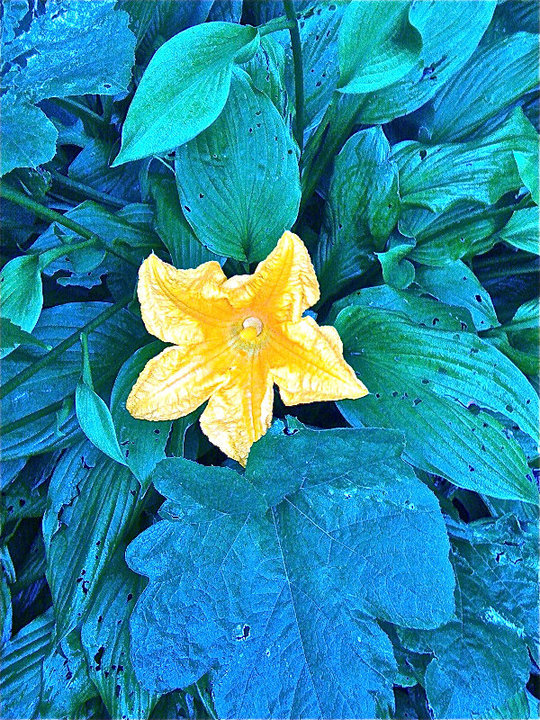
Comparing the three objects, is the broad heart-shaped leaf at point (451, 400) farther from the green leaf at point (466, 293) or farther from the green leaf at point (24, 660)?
the green leaf at point (24, 660)

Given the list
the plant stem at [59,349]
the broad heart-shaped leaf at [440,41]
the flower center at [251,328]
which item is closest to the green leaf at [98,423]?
the plant stem at [59,349]

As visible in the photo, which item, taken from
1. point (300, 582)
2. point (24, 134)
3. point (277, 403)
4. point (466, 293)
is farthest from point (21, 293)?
point (466, 293)

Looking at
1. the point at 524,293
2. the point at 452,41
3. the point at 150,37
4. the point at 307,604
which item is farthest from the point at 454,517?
the point at 150,37

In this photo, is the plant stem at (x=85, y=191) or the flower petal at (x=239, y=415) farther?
the plant stem at (x=85, y=191)

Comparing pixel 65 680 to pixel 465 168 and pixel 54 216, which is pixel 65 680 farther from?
pixel 465 168

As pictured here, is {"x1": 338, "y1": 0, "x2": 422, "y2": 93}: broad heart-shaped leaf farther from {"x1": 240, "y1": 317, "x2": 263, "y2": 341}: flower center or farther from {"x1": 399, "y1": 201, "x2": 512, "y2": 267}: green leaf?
{"x1": 240, "y1": 317, "x2": 263, "y2": 341}: flower center

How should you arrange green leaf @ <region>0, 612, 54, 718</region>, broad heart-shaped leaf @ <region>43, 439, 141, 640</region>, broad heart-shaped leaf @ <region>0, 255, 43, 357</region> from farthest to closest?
green leaf @ <region>0, 612, 54, 718</region> < broad heart-shaped leaf @ <region>43, 439, 141, 640</region> < broad heart-shaped leaf @ <region>0, 255, 43, 357</region>

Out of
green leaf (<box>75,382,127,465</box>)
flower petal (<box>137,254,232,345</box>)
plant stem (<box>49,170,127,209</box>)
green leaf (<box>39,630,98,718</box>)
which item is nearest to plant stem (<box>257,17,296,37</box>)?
flower petal (<box>137,254,232,345</box>)

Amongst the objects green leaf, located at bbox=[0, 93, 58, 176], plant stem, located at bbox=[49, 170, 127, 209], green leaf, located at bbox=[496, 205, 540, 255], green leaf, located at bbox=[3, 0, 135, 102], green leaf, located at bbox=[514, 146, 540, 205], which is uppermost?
green leaf, located at bbox=[3, 0, 135, 102]
